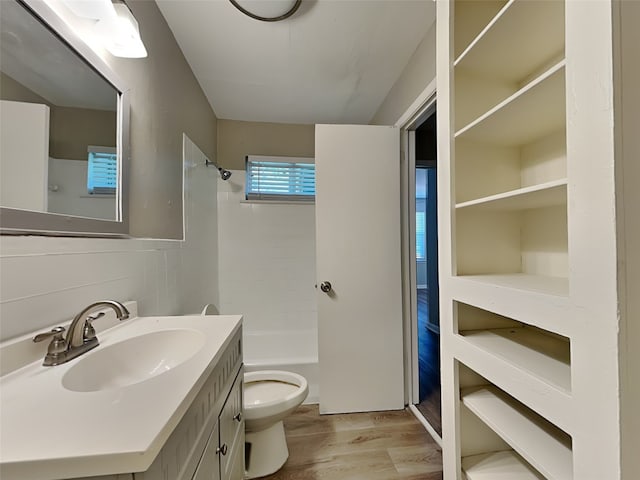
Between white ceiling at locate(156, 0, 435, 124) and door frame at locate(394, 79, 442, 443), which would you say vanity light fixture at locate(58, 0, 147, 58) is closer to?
white ceiling at locate(156, 0, 435, 124)

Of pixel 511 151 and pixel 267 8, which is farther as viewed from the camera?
pixel 267 8

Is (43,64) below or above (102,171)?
above

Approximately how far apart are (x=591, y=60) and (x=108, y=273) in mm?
1467

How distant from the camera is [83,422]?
470 millimetres

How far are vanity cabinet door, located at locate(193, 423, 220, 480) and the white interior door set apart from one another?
110 centimetres

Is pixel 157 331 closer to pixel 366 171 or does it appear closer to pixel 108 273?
pixel 108 273

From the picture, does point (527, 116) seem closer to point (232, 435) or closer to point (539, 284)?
point (539, 284)

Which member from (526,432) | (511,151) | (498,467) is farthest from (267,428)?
(511,151)

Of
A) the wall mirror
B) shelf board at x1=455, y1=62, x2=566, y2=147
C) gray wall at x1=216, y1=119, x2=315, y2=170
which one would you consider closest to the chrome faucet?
the wall mirror

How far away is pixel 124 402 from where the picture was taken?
52cm

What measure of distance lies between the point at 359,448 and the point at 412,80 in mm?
2266

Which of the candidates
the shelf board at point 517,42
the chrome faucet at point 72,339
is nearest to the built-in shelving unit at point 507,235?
the shelf board at point 517,42

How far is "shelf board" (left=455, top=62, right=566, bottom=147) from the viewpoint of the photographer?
0.70 meters

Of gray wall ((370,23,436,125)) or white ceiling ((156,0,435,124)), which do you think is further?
gray wall ((370,23,436,125))
